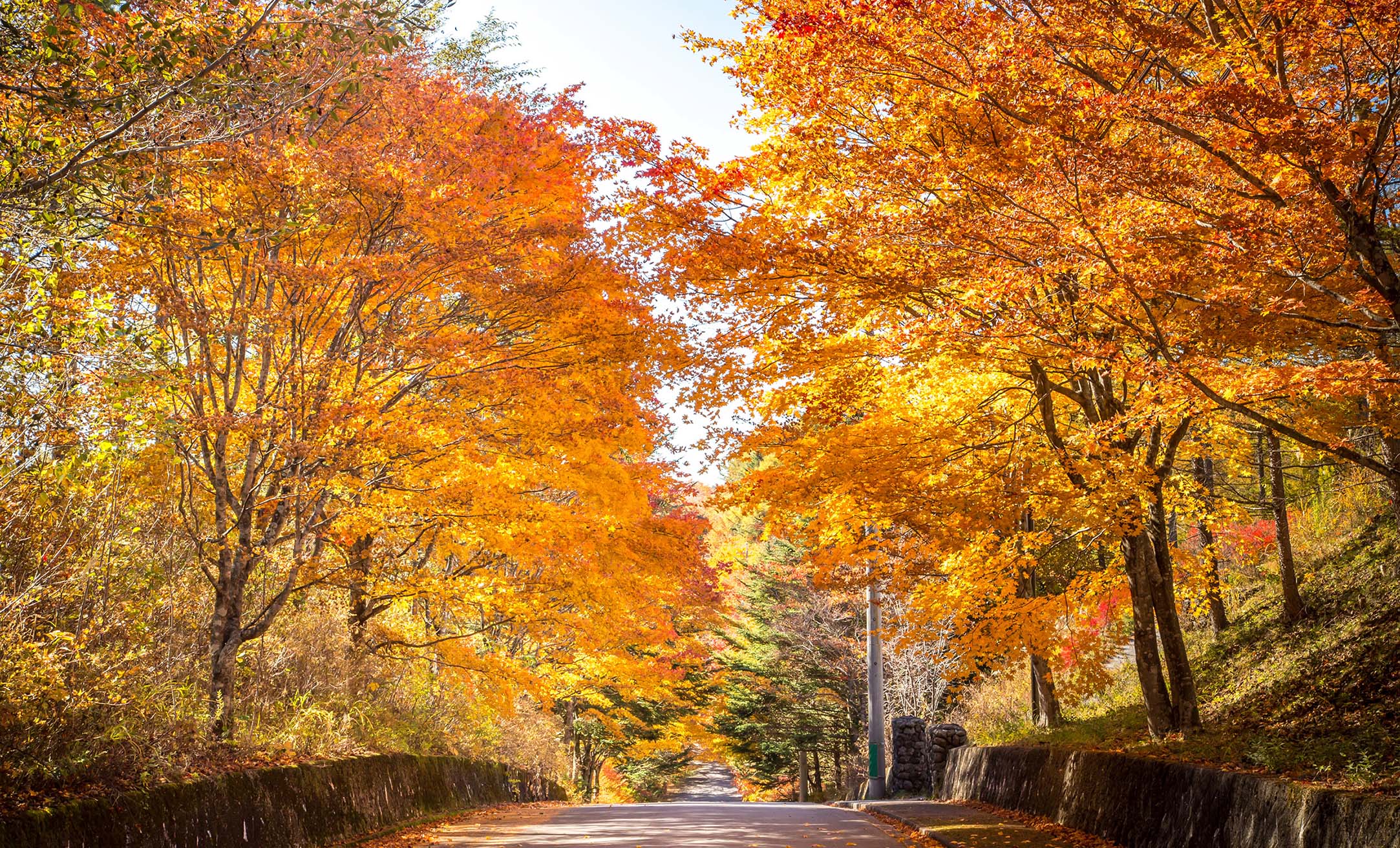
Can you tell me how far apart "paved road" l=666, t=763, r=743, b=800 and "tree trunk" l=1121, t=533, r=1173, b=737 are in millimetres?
36454

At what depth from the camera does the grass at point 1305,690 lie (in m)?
7.96

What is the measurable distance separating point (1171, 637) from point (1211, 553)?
9.58 ft

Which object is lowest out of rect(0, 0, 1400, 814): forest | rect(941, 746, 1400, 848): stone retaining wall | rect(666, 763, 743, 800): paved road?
rect(666, 763, 743, 800): paved road

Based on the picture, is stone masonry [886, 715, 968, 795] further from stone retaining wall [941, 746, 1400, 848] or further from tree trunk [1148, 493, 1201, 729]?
tree trunk [1148, 493, 1201, 729]

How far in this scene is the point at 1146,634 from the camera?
39.7ft

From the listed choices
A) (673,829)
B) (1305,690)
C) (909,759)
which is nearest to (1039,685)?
(909,759)

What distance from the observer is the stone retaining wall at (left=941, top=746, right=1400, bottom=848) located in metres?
6.13

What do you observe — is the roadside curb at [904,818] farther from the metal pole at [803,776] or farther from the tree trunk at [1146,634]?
the metal pole at [803,776]

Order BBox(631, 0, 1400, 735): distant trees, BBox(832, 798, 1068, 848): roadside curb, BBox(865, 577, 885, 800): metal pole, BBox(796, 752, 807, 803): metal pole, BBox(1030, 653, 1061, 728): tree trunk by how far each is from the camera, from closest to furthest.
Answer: BBox(631, 0, 1400, 735): distant trees, BBox(832, 798, 1068, 848): roadside curb, BBox(1030, 653, 1061, 728): tree trunk, BBox(865, 577, 885, 800): metal pole, BBox(796, 752, 807, 803): metal pole

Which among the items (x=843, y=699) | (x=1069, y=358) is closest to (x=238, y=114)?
(x=1069, y=358)

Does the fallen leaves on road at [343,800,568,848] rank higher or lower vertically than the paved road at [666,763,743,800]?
higher

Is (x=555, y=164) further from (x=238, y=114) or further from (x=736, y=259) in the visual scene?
(x=238, y=114)

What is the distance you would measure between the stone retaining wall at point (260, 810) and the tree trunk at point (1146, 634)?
928 cm

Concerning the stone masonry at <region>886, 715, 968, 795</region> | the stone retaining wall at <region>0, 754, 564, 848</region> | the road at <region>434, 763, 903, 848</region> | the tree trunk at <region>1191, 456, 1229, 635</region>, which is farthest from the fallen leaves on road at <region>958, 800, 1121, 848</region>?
the stone retaining wall at <region>0, 754, 564, 848</region>
